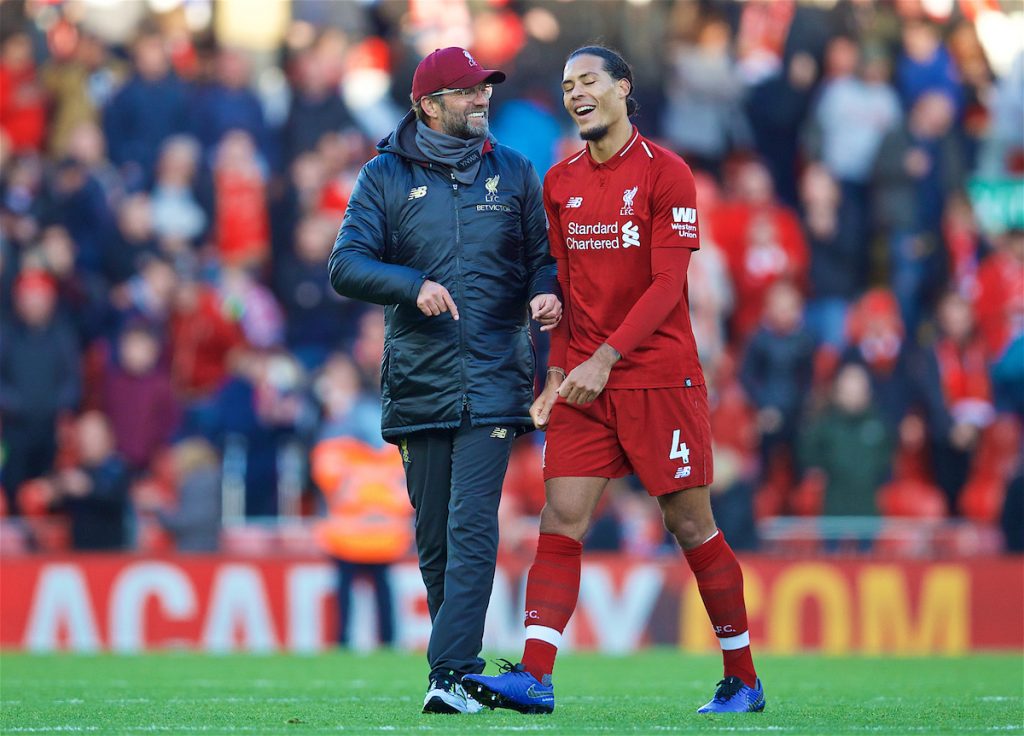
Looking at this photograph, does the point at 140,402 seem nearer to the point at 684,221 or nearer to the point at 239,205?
the point at 239,205

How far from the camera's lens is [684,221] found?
7.38 meters

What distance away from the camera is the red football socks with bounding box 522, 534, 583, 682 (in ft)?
23.9

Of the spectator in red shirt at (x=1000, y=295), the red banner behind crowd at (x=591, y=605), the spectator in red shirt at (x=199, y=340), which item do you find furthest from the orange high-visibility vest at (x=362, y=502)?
the spectator in red shirt at (x=1000, y=295)

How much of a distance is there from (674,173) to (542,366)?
8084mm

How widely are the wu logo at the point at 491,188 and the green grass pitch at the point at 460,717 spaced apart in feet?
6.77

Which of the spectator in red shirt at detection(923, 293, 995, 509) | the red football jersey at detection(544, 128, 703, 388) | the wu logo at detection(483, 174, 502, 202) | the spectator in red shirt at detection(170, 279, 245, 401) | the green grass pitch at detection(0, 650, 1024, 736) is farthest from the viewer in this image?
the spectator in red shirt at detection(923, 293, 995, 509)

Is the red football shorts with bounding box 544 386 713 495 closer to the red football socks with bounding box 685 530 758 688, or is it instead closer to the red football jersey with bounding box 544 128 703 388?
the red football jersey with bounding box 544 128 703 388

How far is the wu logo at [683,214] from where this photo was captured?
7352mm

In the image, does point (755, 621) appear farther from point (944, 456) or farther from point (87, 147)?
point (87, 147)

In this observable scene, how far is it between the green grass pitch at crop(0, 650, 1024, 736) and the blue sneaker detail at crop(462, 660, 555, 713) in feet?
0.20

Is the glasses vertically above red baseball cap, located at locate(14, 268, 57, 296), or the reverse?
red baseball cap, located at locate(14, 268, 57, 296)

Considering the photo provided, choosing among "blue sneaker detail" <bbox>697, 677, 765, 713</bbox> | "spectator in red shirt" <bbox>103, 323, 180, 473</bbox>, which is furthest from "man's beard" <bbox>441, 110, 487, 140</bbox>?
"spectator in red shirt" <bbox>103, 323, 180, 473</bbox>

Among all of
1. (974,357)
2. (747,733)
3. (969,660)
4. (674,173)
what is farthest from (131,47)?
(747,733)

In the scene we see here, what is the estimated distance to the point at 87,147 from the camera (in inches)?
647
